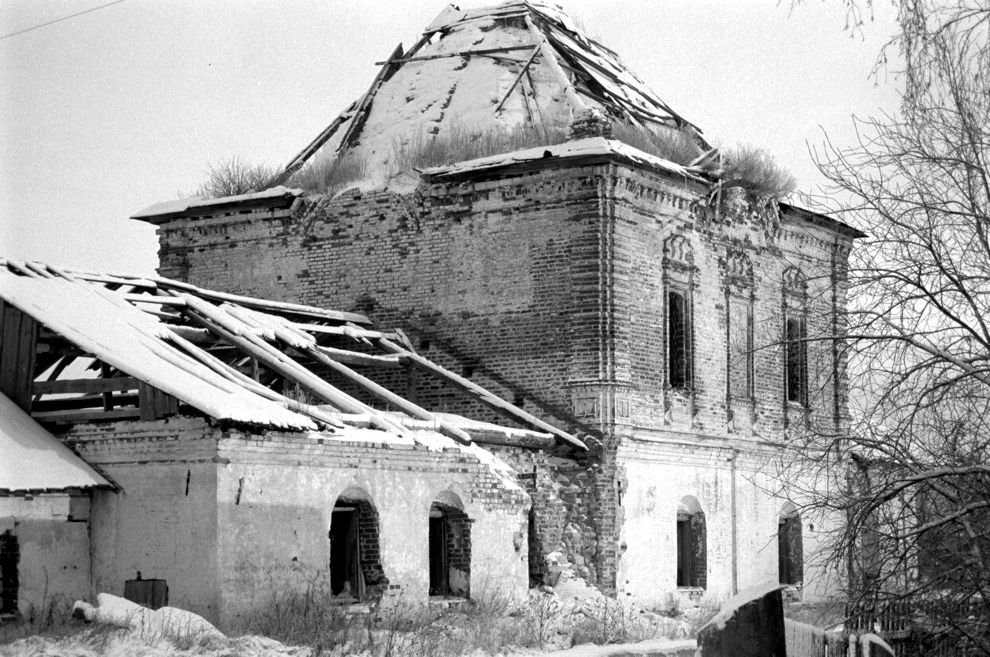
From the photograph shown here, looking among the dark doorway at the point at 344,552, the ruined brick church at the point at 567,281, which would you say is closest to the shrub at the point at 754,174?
the ruined brick church at the point at 567,281

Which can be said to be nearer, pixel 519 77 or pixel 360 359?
pixel 360 359

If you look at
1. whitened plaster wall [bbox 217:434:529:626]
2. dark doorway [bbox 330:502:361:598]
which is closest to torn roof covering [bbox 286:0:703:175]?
whitened plaster wall [bbox 217:434:529:626]

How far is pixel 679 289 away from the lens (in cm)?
2272

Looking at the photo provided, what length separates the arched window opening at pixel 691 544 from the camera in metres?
22.7

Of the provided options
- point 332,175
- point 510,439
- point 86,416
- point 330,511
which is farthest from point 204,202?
point 330,511

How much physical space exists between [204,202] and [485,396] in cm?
595

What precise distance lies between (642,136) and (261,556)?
9.55 meters

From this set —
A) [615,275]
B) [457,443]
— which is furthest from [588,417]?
[457,443]

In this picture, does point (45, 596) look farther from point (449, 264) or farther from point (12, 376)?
point (449, 264)

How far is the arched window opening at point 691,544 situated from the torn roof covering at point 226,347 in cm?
284

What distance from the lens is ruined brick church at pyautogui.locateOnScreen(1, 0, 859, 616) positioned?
21141mm

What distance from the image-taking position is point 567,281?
21.5 meters

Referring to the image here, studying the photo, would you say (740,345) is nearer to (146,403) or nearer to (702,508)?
(702,508)

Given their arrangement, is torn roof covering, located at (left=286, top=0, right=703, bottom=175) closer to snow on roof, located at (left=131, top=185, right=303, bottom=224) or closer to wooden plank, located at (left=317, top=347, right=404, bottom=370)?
snow on roof, located at (left=131, top=185, right=303, bottom=224)
